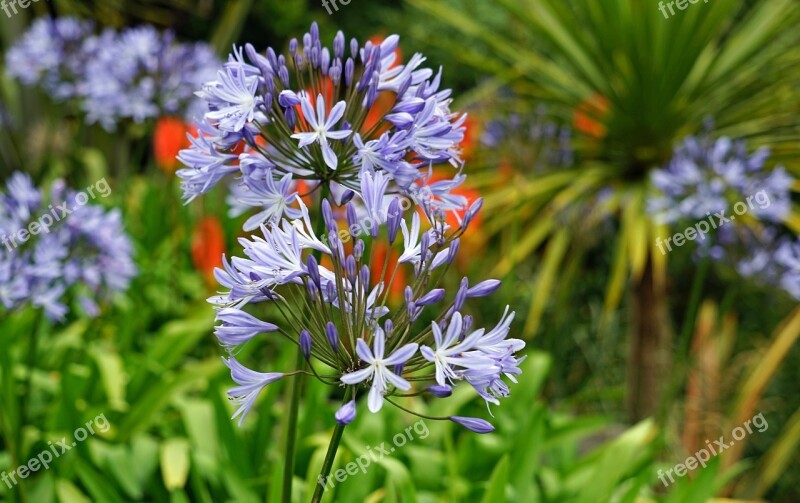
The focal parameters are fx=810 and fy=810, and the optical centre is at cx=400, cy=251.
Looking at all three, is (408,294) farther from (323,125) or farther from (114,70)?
(114,70)

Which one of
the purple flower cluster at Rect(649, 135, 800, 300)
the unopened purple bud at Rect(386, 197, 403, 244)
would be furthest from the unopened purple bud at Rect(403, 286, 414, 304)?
the purple flower cluster at Rect(649, 135, 800, 300)

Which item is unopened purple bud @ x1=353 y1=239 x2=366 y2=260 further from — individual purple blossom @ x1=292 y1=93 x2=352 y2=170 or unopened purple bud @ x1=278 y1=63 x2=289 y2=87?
unopened purple bud @ x1=278 y1=63 x2=289 y2=87

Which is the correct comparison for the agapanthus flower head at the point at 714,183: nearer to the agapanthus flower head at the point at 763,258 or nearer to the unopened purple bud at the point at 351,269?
the agapanthus flower head at the point at 763,258

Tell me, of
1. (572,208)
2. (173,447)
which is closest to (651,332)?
(572,208)

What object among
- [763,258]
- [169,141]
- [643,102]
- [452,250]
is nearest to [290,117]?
[452,250]

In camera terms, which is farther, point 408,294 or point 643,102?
point 643,102
